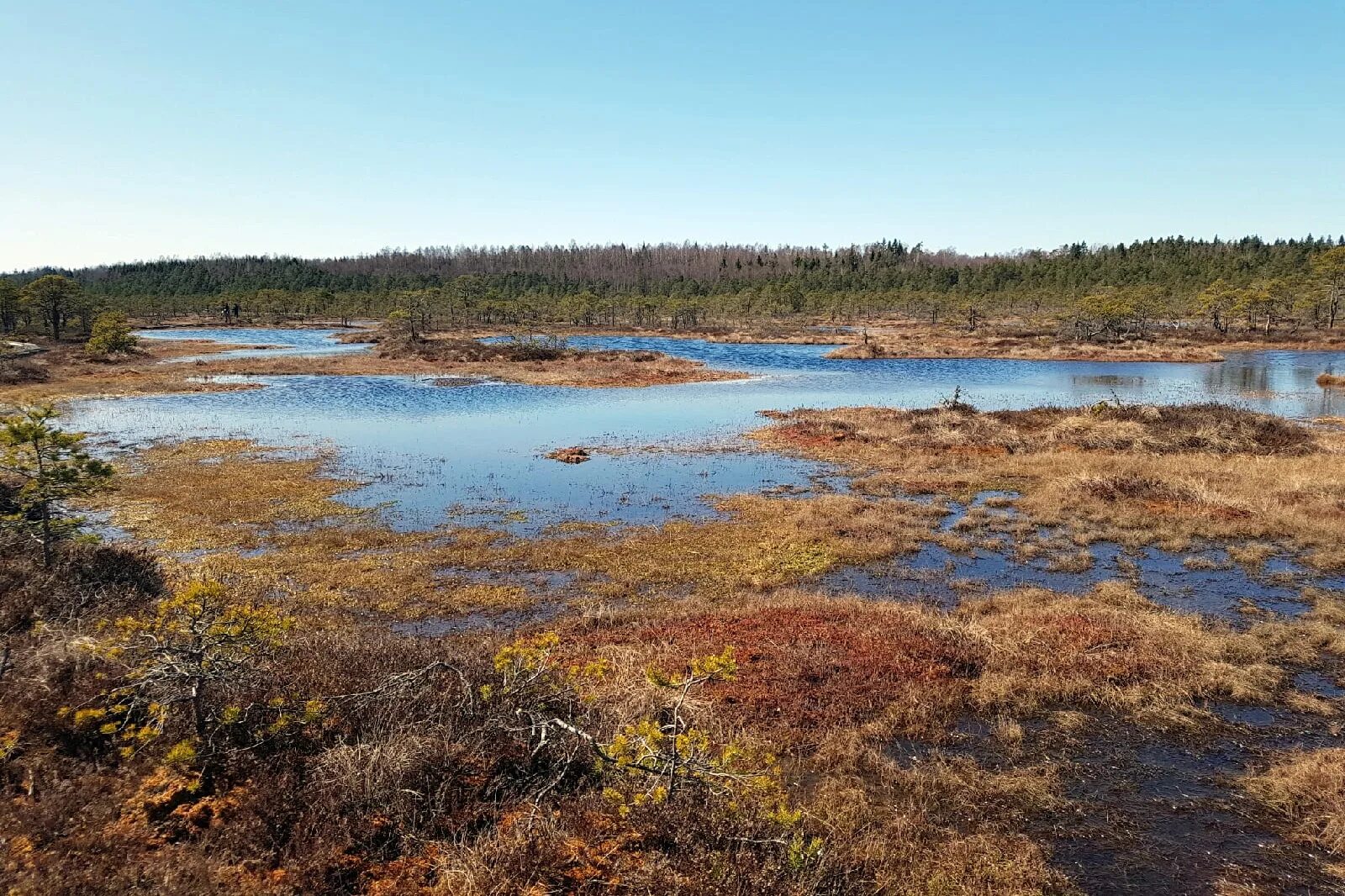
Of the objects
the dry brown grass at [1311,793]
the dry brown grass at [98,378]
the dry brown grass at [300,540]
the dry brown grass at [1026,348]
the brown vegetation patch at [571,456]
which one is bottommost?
the dry brown grass at [1311,793]

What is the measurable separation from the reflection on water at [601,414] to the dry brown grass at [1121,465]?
4.92 metres

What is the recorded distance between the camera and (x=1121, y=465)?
27578 mm

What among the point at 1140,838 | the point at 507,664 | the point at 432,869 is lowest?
the point at 1140,838

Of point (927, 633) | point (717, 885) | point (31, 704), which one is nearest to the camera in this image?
point (717, 885)

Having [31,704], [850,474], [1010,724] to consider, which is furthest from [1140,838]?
[850,474]

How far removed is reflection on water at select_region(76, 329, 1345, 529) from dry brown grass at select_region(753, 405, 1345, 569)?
4918mm

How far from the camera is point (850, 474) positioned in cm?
2841

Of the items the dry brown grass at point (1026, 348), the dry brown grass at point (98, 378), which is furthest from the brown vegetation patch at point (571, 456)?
the dry brown grass at point (1026, 348)

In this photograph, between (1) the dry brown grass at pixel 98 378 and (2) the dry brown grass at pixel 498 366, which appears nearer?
(1) the dry brown grass at pixel 98 378

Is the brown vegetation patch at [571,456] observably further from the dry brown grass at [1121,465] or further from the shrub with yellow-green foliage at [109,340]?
the shrub with yellow-green foliage at [109,340]

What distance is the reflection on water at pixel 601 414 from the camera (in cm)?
2559

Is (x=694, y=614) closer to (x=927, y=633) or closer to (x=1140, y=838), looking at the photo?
(x=927, y=633)

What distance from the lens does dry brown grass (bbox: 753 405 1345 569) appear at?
2045 centimetres

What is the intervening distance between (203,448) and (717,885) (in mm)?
34060
